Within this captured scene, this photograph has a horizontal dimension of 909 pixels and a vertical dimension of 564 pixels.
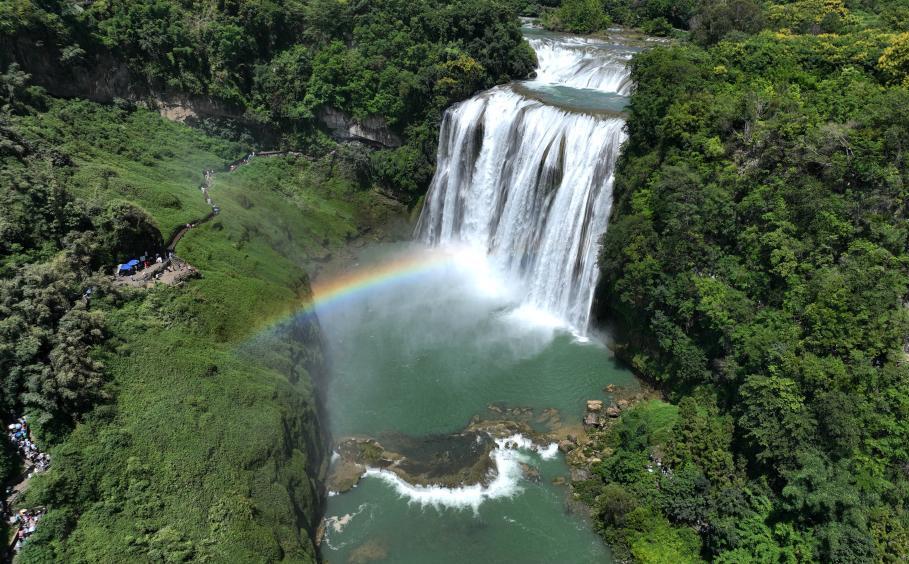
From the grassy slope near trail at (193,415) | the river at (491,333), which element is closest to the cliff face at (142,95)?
the grassy slope near trail at (193,415)

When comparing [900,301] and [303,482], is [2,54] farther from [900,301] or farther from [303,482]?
[900,301]

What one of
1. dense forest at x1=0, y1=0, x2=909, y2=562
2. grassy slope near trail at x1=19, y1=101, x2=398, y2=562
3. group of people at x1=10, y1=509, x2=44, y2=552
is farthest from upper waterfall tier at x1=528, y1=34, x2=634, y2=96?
group of people at x1=10, y1=509, x2=44, y2=552

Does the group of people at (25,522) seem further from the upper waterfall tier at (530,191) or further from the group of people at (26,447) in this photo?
the upper waterfall tier at (530,191)

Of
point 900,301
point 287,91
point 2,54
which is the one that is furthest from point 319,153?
point 900,301

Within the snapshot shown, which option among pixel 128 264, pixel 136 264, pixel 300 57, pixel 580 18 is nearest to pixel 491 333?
pixel 136 264

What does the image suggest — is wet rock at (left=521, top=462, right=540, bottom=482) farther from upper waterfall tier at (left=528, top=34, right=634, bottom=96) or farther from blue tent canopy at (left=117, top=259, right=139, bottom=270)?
upper waterfall tier at (left=528, top=34, right=634, bottom=96)

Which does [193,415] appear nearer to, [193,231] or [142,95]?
[193,231]

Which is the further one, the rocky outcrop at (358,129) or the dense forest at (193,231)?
the rocky outcrop at (358,129)
